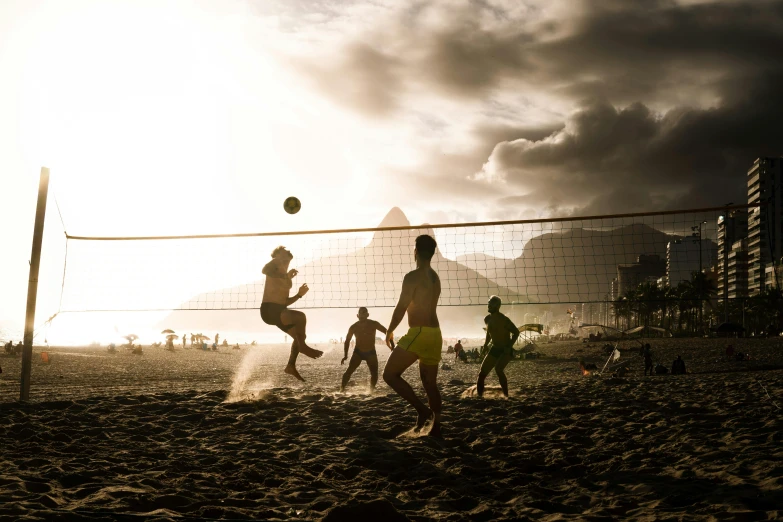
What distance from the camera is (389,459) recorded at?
4.63 metres

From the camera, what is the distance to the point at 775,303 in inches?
2279

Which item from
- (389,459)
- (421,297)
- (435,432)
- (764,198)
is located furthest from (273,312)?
(764,198)

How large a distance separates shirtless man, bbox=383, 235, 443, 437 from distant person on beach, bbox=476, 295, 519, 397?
2.64 metres

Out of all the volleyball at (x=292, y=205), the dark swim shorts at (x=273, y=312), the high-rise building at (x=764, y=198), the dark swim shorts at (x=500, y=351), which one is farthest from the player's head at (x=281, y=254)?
the high-rise building at (x=764, y=198)

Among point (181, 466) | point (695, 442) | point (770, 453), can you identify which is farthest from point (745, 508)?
point (181, 466)

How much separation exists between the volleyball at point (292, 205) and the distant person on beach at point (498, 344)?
2931mm

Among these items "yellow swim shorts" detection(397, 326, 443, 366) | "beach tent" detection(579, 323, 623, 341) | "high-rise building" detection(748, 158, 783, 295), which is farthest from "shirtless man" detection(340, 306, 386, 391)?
"high-rise building" detection(748, 158, 783, 295)

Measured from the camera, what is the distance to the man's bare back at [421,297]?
5301 mm

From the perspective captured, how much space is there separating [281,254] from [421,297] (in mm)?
2235

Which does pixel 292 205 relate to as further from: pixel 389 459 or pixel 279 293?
pixel 389 459

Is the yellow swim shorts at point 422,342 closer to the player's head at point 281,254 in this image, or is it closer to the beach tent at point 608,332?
the player's head at point 281,254

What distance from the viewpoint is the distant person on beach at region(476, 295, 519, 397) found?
8008 mm

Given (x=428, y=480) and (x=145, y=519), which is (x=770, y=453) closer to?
(x=428, y=480)

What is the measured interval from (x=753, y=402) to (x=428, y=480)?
435 centimetres
